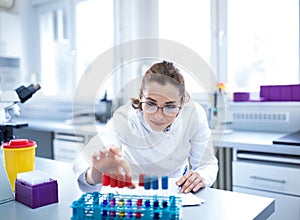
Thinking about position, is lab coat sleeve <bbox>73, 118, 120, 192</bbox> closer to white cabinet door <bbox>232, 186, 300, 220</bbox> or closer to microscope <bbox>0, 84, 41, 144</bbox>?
microscope <bbox>0, 84, 41, 144</bbox>

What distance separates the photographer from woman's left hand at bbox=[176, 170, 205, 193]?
97cm

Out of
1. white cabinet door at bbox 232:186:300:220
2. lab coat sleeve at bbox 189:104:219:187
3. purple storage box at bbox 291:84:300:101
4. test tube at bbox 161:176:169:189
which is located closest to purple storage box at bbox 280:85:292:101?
purple storage box at bbox 291:84:300:101

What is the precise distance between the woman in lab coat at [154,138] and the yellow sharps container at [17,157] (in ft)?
0.64

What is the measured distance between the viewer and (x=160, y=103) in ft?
2.48

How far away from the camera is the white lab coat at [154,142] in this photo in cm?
78

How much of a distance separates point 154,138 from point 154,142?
0.04 feet

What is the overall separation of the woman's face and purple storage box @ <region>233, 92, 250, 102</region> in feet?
5.72

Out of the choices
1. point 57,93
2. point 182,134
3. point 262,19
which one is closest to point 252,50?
point 262,19

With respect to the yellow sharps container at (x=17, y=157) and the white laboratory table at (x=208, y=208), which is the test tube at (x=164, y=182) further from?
the yellow sharps container at (x=17, y=157)

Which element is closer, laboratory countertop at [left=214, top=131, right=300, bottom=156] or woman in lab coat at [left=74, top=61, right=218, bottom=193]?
woman in lab coat at [left=74, top=61, right=218, bottom=193]


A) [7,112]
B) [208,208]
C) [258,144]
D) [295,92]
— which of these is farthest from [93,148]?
[295,92]

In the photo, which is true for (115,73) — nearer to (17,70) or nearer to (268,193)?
(268,193)

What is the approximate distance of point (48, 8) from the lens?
12.8 feet

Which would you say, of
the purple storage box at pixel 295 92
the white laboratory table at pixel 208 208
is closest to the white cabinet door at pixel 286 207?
the purple storage box at pixel 295 92
